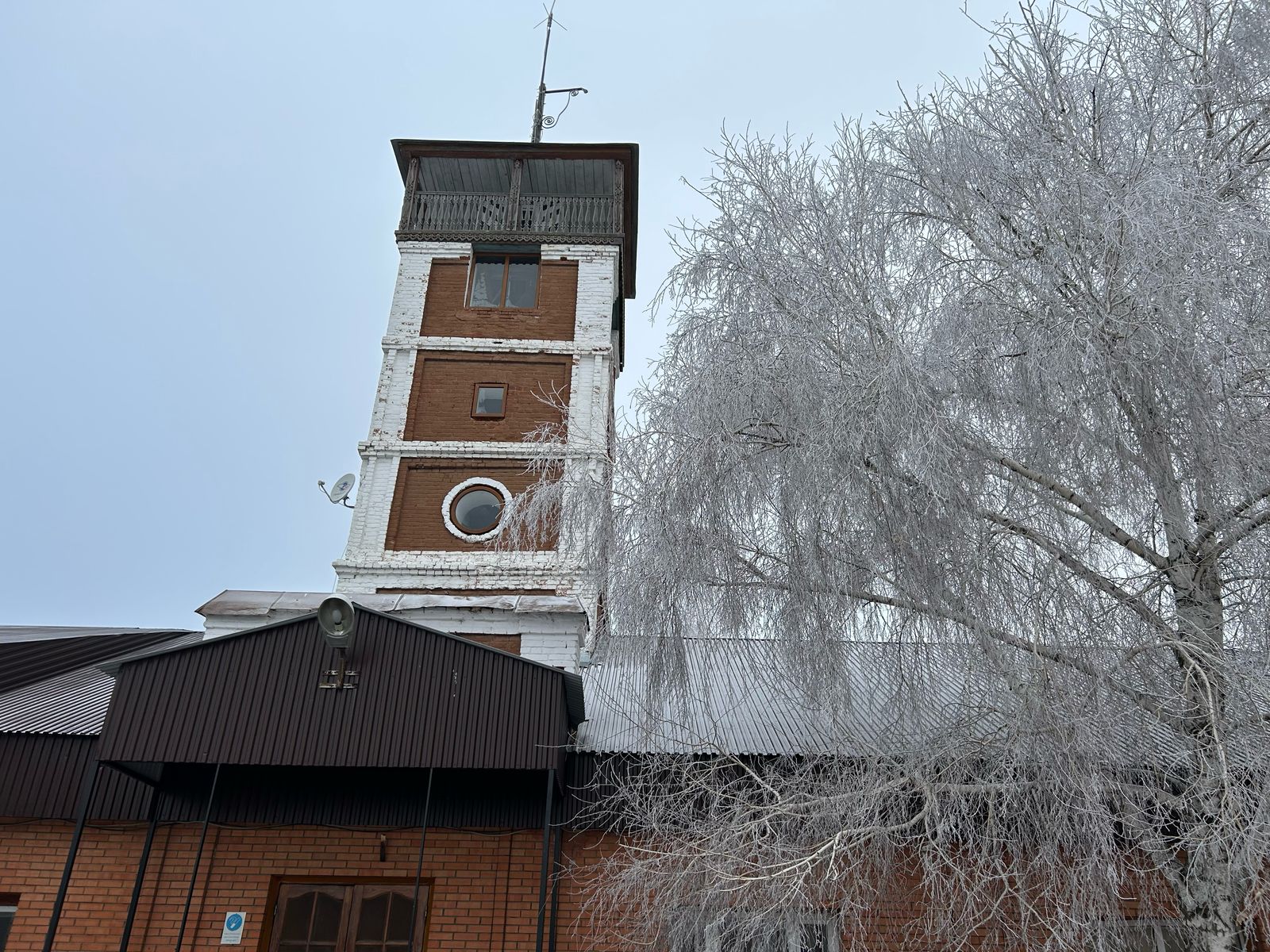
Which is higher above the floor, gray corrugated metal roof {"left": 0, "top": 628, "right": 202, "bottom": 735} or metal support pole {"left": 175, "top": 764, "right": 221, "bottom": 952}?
gray corrugated metal roof {"left": 0, "top": 628, "right": 202, "bottom": 735}

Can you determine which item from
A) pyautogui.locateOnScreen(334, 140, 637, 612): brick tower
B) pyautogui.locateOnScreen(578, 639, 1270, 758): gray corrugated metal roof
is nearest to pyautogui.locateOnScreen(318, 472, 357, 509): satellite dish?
pyautogui.locateOnScreen(334, 140, 637, 612): brick tower

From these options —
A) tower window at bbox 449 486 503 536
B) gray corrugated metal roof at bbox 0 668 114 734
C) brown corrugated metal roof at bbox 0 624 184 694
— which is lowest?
gray corrugated metal roof at bbox 0 668 114 734

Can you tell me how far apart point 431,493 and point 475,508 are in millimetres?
733

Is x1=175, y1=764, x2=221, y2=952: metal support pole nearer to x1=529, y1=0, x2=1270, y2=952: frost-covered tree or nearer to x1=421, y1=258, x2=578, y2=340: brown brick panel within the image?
x1=529, y1=0, x2=1270, y2=952: frost-covered tree

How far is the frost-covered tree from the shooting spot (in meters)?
5.16

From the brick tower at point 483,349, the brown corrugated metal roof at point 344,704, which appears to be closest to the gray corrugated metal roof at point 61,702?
the brown corrugated metal roof at point 344,704

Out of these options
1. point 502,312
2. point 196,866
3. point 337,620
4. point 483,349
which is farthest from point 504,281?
point 196,866

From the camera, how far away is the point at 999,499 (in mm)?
5910

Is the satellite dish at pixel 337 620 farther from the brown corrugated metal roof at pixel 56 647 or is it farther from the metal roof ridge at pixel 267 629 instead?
the brown corrugated metal roof at pixel 56 647

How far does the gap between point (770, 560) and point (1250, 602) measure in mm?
2887

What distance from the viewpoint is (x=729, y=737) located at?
916 cm

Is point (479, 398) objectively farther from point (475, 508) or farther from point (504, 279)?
point (504, 279)

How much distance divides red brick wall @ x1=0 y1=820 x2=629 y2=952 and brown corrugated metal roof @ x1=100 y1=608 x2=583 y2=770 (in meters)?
1.56

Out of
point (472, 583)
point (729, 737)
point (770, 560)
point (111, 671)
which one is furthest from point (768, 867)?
point (472, 583)
